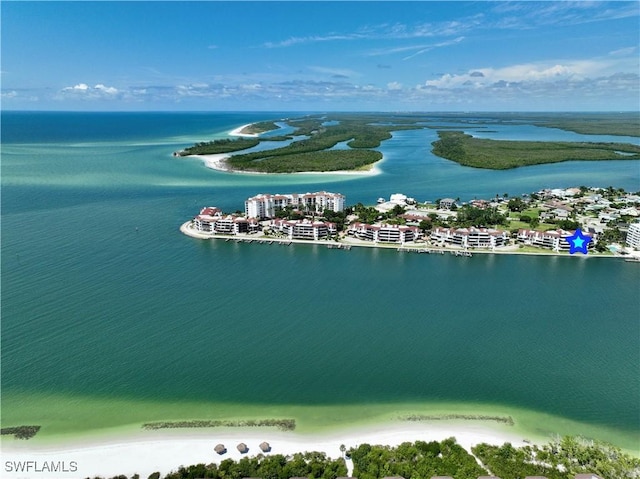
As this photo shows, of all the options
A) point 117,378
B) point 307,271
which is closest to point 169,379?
point 117,378

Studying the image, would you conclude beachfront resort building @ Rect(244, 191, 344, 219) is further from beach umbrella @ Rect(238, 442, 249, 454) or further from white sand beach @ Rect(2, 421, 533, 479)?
beach umbrella @ Rect(238, 442, 249, 454)

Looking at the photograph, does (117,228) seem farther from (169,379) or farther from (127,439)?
(127,439)

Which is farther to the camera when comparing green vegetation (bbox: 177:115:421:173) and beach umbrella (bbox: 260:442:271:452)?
green vegetation (bbox: 177:115:421:173)

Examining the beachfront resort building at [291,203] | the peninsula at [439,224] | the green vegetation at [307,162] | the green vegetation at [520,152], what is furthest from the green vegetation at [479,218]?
the green vegetation at [520,152]

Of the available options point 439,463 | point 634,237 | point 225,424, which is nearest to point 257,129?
point 634,237

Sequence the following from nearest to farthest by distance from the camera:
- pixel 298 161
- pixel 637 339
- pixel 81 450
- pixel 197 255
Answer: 1. pixel 81 450
2. pixel 637 339
3. pixel 197 255
4. pixel 298 161

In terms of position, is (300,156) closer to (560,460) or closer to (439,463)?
(439,463)

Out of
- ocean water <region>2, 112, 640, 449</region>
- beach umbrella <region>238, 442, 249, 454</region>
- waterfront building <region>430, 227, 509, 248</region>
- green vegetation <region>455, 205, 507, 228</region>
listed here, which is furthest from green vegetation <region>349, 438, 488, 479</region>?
green vegetation <region>455, 205, 507, 228</region>
